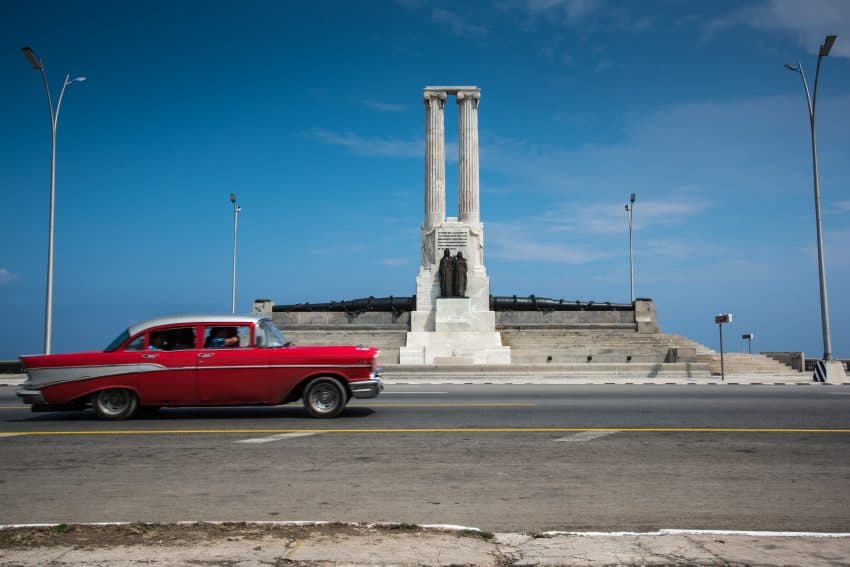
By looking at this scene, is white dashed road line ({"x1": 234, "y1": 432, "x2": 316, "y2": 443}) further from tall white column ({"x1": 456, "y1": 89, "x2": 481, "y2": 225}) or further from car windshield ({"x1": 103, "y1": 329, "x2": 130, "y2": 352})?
tall white column ({"x1": 456, "y1": 89, "x2": 481, "y2": 225})

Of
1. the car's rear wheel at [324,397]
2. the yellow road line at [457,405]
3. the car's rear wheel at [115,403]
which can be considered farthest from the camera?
the yellow road line at [457,405]

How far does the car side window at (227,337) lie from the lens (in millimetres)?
11328

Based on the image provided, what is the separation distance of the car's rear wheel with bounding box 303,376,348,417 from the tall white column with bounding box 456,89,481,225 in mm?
26815

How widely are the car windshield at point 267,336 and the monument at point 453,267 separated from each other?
17974 millimetres

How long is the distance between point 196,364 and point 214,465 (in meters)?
3.79

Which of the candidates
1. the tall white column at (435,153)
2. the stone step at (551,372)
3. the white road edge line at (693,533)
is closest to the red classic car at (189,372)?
the white road edge line at (693,533)

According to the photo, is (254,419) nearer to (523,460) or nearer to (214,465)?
(214,465)

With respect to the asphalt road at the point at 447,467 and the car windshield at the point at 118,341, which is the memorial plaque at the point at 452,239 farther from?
the car windshield at the point at 118,341

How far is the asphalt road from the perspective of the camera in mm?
5633

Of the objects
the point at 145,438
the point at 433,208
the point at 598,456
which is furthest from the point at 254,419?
the point at 433,208

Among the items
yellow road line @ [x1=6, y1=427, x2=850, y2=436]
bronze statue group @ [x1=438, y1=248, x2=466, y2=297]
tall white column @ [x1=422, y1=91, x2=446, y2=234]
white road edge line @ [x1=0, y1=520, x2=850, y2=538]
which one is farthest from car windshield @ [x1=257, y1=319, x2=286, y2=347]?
tall white column @ [x1=422, y1=91, x2=446, y2=234]

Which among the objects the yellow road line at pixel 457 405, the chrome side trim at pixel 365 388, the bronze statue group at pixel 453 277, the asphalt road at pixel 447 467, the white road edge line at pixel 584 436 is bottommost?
the asphalt road at pixel 447 467

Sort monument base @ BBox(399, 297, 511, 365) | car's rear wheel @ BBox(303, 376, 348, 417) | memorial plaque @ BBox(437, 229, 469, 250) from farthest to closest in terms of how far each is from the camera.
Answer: memorial plaque @ BBox(437, 229, 469, 250) < monument base @ BBox(399, 297, 511, 365) < car's rear wheel @ BBox(303, 376, 348, 417)

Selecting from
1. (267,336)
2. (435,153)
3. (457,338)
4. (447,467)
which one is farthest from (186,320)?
(435,153)
